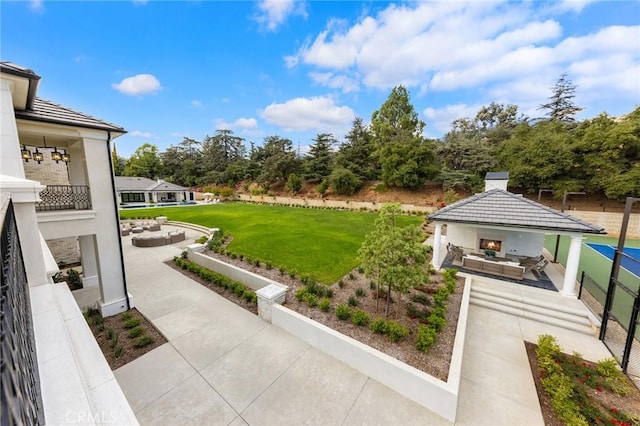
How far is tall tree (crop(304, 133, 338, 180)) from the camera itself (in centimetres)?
3597

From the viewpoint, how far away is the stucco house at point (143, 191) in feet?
118

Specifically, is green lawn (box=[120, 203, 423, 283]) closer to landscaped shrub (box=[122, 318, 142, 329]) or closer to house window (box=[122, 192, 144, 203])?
landscaped shrub (box=[122, 318, 142, 329])

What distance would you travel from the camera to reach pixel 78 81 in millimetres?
12258

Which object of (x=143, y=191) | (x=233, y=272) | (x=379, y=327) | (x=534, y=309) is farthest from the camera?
(x=143, y=191)

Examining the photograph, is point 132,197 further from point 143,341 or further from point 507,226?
point 507,226

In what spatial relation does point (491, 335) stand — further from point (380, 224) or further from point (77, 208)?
point (77, 208)

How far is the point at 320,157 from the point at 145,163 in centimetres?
4128

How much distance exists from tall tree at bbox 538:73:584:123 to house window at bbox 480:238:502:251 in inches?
1485

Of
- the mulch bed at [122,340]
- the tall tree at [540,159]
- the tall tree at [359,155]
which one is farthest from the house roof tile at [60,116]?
the tall tree at [540,159]

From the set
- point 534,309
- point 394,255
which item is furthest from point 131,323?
point 534,309

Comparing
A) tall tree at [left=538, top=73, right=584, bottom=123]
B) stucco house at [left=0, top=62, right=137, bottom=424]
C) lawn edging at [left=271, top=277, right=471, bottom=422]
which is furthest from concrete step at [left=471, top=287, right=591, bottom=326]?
tall tree at [left=538, top=73, right=584, bottom=123]

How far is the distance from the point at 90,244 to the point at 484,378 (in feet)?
44.5

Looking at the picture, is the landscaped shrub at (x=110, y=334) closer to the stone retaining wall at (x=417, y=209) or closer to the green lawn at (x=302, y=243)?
the green lawn at (x=302, y=243)

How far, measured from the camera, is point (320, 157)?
3653cm
